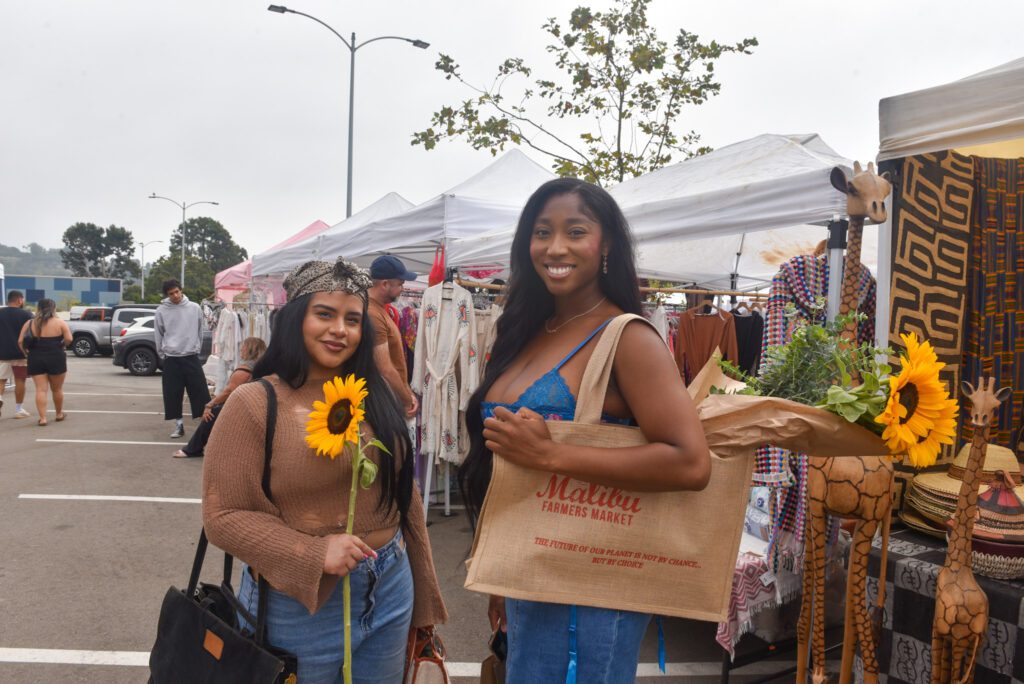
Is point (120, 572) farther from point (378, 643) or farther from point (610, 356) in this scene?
point (610, 356)

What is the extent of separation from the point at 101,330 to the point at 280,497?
25057 millimetres

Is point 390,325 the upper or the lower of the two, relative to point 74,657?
upper

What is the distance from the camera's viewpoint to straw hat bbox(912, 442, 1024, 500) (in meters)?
2.21

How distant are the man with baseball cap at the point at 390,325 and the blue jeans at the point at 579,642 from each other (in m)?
2.83

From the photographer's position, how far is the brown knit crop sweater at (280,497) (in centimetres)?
157

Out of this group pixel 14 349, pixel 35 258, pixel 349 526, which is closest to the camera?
pixel 349 526

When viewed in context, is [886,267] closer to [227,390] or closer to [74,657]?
[74,657]

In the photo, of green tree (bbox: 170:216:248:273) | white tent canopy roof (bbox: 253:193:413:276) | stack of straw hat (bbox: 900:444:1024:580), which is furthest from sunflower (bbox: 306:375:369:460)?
green tree (bbox: 170:216:248:273)

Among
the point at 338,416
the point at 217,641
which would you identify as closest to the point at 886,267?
the point at 338,416

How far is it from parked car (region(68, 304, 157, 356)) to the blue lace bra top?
24.1 meters

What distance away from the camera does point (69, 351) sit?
80.4 feet

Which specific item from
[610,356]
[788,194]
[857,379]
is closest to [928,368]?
[857,379]

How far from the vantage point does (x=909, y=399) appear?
154cm

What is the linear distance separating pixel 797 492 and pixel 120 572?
4.20 metres
